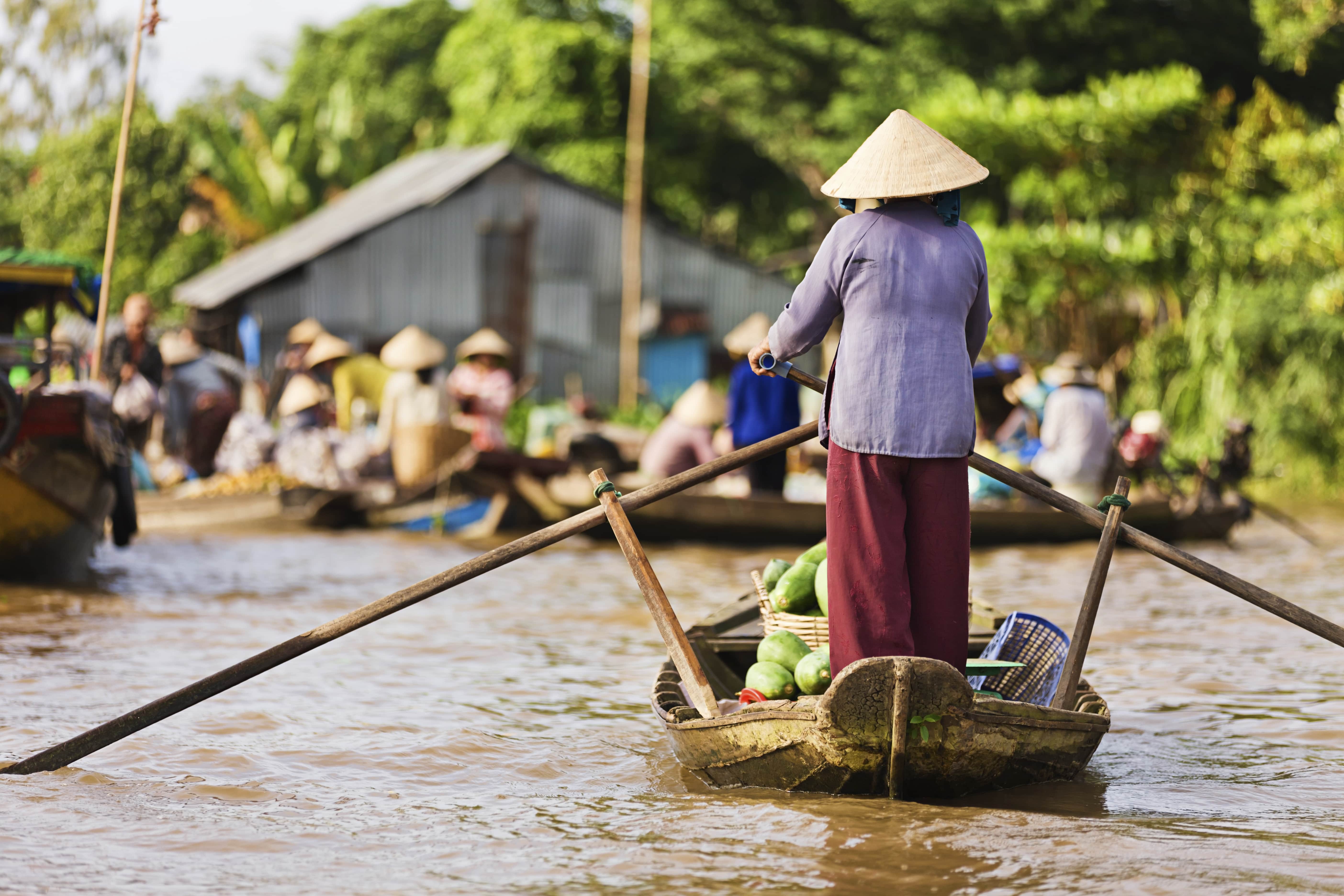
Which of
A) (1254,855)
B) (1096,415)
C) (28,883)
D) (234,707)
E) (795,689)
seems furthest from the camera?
(1096,415)

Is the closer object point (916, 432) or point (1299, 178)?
point (916, 432)

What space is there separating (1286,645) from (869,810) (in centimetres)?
381

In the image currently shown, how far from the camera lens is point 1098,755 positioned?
4746 millimetres

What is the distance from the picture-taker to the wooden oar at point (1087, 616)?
404cm

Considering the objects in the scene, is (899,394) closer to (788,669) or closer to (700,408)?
(788,669)

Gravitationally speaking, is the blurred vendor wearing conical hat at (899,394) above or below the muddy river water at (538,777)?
above

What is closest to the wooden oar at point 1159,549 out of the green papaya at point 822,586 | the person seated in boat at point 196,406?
the green papaya at point 822,586

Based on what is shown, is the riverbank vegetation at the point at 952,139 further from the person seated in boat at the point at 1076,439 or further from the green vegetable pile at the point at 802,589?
the green vegetable pile at the point at 802,589

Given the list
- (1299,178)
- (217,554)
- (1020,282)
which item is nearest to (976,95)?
(1020,282)

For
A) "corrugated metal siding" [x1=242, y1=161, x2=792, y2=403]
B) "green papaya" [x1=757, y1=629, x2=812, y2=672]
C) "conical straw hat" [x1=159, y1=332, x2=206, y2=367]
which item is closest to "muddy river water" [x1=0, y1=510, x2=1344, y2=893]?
"green papaya" [x1=757, y1=629, x2=812, y2=672]

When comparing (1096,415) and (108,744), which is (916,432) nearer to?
(108,744)

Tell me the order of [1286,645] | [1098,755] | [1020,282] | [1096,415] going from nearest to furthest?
1. [1098,755]
2. [1286,645]
3. [1096,415]
4. [1020,282]

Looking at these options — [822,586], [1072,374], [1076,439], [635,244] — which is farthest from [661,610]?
[635,244]

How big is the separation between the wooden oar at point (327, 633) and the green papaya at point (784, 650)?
523mm
